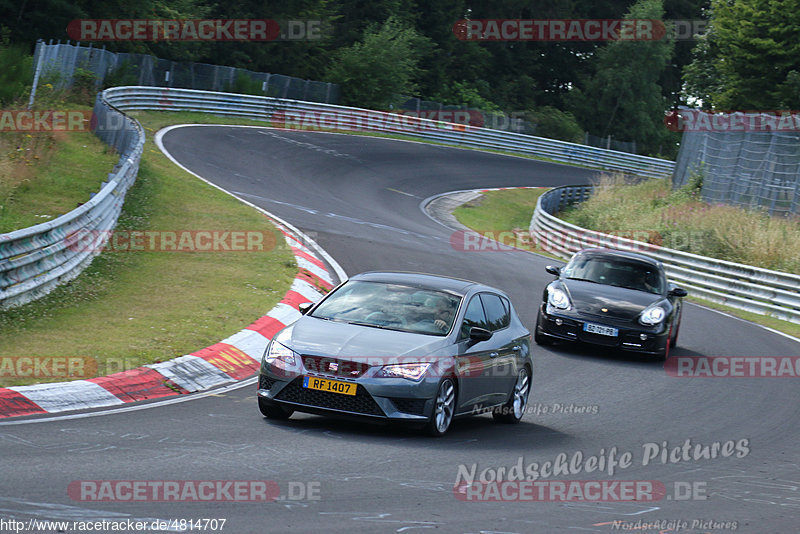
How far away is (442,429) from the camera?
9070 millimetres

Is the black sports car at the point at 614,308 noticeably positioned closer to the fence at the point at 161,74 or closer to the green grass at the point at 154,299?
the green grass at the point at 154,299

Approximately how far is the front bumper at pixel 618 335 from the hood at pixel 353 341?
20.2 ft

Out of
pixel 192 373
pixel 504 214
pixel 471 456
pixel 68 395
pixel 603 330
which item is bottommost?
pixel 504 214

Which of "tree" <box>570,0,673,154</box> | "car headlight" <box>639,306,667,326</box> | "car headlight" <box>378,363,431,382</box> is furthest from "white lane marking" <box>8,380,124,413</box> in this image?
"tree" <box>570,0,673,154</box>

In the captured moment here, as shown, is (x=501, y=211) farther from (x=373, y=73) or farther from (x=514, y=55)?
(x=514, y=55)

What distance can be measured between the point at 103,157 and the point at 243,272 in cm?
890

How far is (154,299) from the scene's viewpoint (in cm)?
1370

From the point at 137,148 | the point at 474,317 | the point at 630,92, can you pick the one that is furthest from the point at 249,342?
the point at 630,92

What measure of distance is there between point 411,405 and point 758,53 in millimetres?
51966

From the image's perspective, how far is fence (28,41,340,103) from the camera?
33.3 metres

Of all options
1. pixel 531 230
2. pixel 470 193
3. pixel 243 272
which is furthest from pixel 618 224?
pixel 243 272

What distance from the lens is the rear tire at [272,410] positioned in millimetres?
8852

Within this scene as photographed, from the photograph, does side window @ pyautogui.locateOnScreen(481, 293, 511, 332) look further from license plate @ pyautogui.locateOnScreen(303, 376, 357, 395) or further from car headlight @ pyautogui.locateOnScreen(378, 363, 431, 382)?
license plate @ pyautogui.locateOnScreen(303, 376, 357, 395)

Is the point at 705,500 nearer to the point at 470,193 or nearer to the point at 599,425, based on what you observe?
the point at 599,425
